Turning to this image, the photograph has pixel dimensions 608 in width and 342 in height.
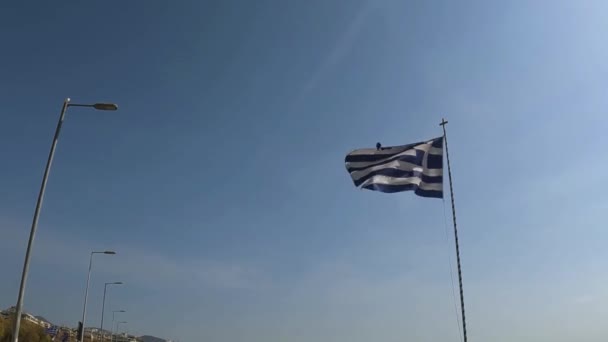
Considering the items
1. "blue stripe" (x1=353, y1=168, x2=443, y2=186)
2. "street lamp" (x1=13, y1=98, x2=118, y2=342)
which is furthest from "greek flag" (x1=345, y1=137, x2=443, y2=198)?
"street lamp" (x1=13, y1=98, x2=118, y2=342)

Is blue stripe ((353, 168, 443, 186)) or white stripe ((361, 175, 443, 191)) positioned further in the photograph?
blue stripe ((353, 168, 443, 186))

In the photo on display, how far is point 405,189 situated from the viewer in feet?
71.4

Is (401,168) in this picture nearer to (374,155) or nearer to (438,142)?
(374,155)

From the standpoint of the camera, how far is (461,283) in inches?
Answer: 764

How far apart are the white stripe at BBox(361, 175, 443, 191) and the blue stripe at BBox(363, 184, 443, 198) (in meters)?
0.12

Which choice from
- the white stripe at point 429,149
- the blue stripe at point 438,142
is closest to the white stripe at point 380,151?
the white stripe at point 429,149

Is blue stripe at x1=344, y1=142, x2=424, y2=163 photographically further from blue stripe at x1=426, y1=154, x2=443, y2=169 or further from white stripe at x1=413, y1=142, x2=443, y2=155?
blue stripe at x1=426, y1=154, x2=443, y2=169

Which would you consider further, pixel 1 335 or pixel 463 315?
pixel 1 335

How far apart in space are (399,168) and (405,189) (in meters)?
0.90

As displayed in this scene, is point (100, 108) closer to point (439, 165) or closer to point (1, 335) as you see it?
point (439, 165)

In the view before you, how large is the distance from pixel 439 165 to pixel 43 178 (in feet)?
48.3

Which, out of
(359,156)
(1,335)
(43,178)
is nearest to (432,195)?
(359,156)

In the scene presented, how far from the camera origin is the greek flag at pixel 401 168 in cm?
2178

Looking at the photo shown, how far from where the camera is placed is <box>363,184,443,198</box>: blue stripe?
70.7ft
